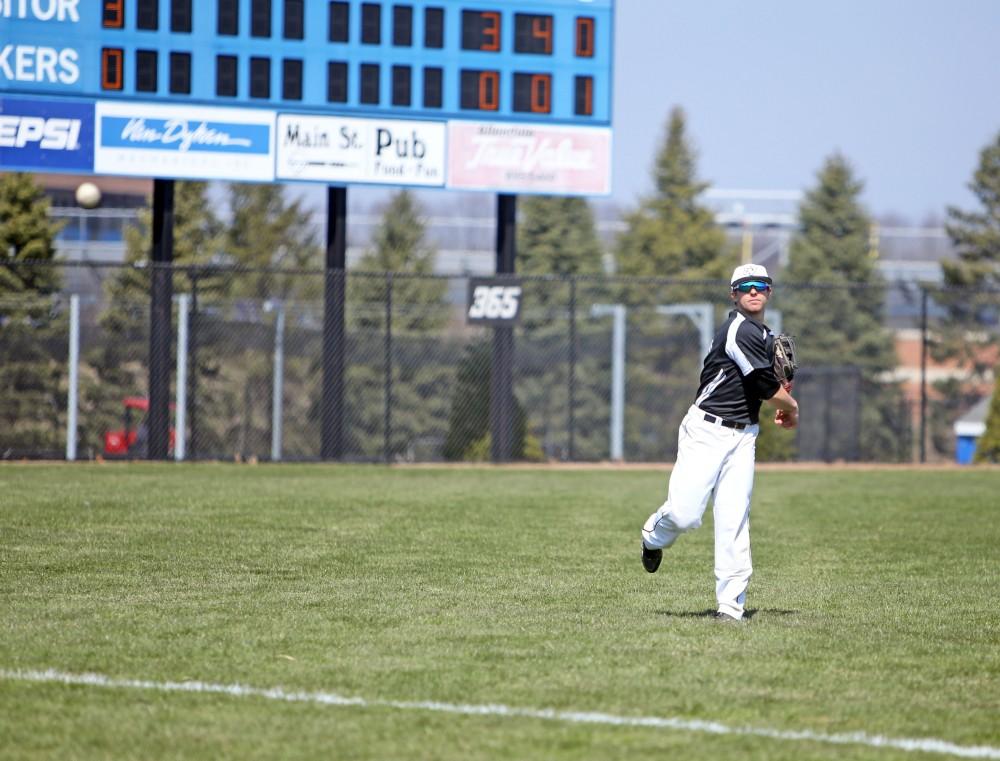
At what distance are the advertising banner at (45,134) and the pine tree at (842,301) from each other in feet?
75.4

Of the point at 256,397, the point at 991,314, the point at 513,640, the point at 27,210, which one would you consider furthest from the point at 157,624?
the point at 991,314

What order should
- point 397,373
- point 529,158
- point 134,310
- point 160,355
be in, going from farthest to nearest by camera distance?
point 397,373
point 134,310
point 529,158
point 160,355

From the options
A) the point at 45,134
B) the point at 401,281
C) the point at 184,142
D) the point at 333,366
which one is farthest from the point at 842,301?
the point at 45,134

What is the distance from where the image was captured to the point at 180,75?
23062 mm

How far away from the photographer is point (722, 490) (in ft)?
26.5

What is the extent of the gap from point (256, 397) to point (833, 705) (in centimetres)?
3272

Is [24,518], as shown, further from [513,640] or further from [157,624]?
[513,640]

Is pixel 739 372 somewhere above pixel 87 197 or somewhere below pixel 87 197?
below

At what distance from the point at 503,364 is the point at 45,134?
8.06 meters

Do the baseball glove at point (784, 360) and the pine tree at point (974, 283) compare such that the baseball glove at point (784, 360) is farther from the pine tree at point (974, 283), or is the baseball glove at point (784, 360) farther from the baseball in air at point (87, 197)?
the pine tree at point (974, 283)

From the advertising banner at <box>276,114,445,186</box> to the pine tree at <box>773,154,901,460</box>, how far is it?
18957 millimetres

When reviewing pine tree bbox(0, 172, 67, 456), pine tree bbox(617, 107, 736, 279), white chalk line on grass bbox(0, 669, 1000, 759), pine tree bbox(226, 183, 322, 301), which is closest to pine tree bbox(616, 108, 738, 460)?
pine tree bbox(617, 107, 736, 279)

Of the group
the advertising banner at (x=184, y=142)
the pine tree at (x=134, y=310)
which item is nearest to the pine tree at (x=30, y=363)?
the pine tree at (x=134, y=310)

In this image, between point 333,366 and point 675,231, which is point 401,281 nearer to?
Answer: point 675,231
